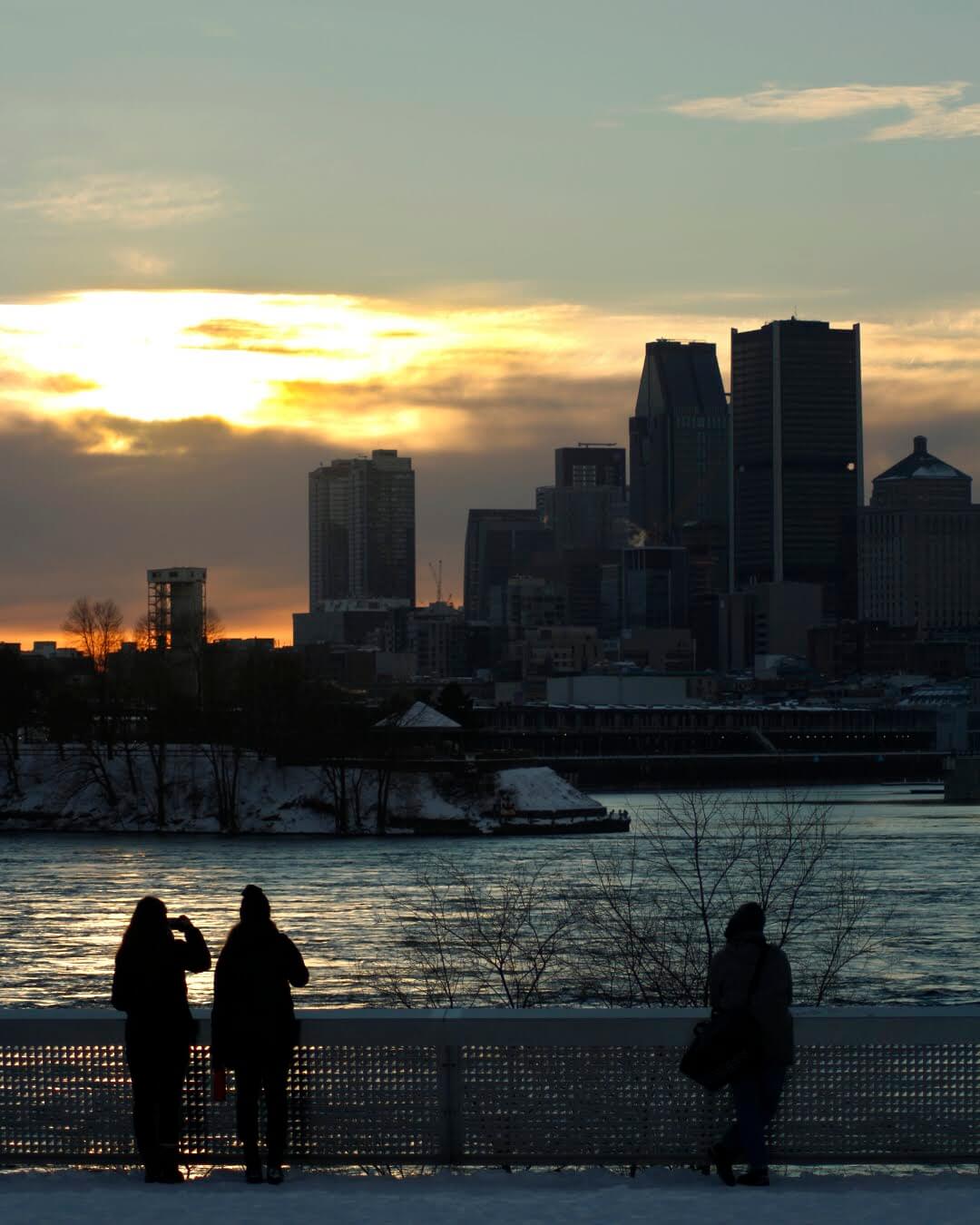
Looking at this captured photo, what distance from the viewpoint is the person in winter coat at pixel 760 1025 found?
8258mm

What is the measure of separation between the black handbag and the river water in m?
17.0

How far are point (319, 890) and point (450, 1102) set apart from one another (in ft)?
132

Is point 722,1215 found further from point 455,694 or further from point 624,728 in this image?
point 624,728

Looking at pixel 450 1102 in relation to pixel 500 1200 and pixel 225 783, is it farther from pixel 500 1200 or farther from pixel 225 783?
pixel 225 783

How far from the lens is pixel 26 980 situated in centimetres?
2953

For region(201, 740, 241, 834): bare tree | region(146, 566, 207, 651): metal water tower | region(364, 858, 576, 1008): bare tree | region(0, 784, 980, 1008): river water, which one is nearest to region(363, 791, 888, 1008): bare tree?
region(364, 858, 576, 1008): bare tree

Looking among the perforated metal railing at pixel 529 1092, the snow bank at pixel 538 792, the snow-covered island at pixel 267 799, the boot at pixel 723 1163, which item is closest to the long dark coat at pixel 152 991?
the perforated metal railing at pixel 529 1092

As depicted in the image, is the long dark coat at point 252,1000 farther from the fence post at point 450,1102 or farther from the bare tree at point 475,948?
the bare tree at point 475,948

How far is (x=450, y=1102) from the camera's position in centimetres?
855

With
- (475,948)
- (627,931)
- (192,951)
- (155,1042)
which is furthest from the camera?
(475,948)

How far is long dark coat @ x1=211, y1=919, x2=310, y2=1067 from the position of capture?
27.7 feet

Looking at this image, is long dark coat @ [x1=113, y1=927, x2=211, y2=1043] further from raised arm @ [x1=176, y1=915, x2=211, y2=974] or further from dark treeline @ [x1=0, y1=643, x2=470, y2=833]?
dark treeline @ [x1=0, y1=643, x2=470, y2=833]

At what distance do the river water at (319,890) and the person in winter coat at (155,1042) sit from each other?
16506 mm

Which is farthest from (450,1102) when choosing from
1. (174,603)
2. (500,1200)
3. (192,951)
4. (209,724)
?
(174,603)
